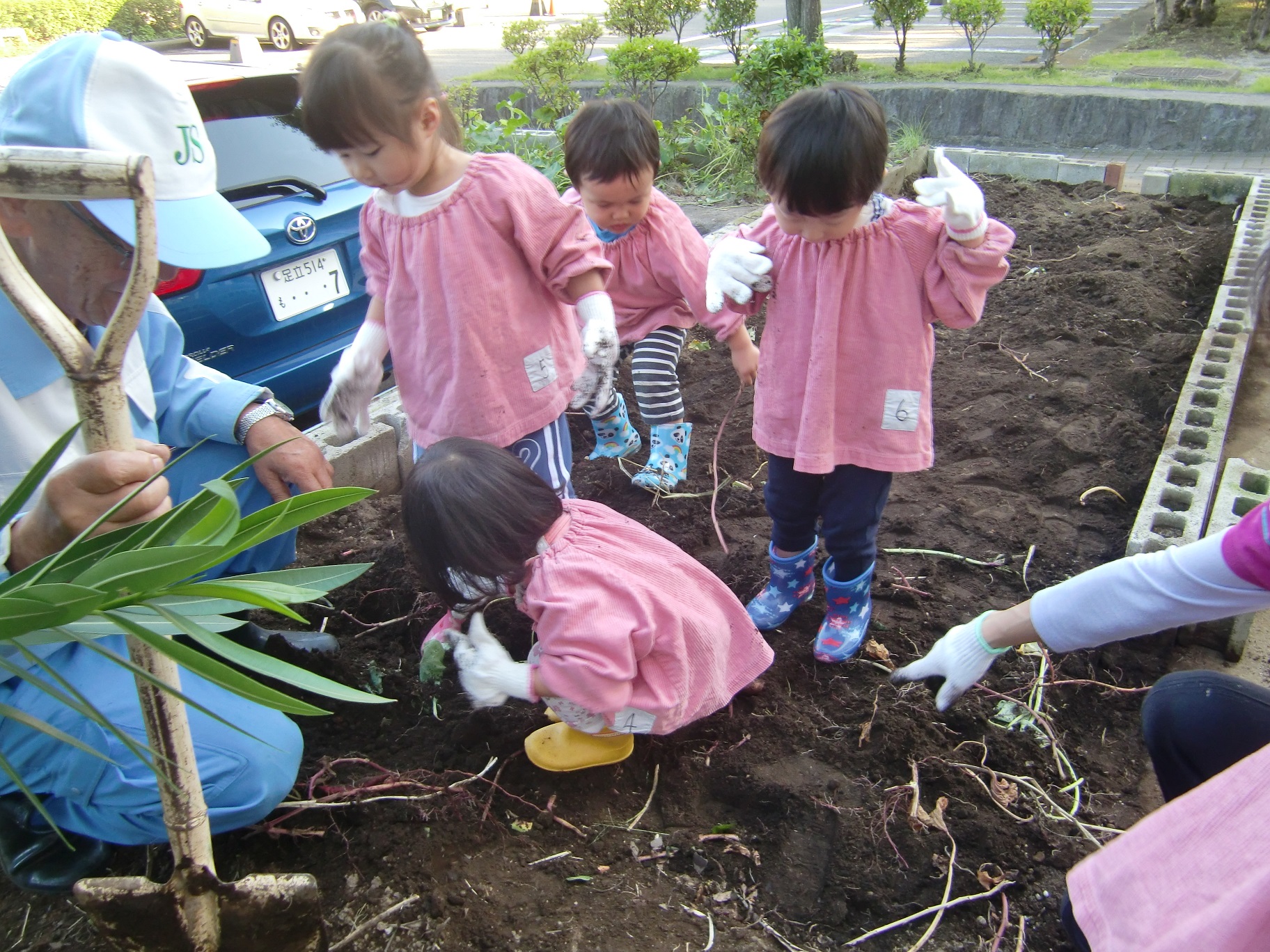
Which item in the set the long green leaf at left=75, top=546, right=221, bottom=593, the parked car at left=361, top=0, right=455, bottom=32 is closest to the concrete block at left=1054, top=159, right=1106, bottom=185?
the long green leaf at left=75, top=546, right=221, bottom=593

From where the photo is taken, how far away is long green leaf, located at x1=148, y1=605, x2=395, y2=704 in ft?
3.78

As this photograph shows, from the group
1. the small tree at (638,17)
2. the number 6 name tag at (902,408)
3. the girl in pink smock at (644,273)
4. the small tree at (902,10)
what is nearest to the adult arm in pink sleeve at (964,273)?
the number 6 name tag at (902,408)

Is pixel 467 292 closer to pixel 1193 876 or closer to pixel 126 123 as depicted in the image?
pixel 126 123

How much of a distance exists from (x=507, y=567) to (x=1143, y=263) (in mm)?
4234

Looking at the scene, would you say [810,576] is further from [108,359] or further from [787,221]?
[108,359]

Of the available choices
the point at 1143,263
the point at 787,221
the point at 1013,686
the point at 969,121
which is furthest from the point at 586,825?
the point at 969,121

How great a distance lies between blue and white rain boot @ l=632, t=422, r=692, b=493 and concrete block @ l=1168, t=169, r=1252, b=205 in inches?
173

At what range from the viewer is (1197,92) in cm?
768

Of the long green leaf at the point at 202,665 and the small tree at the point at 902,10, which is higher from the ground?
the small tree at the point at 902,10

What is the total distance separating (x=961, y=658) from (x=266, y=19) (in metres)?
15.6

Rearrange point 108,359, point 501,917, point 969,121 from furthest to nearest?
point 969,121 → point 501,917 → point 108,359

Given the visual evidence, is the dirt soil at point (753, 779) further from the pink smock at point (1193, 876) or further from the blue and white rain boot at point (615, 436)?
the pink smock at point (1193, 876)

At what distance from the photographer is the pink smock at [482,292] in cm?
224

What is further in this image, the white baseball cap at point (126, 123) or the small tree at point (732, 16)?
the small tree at point (732, 16)
